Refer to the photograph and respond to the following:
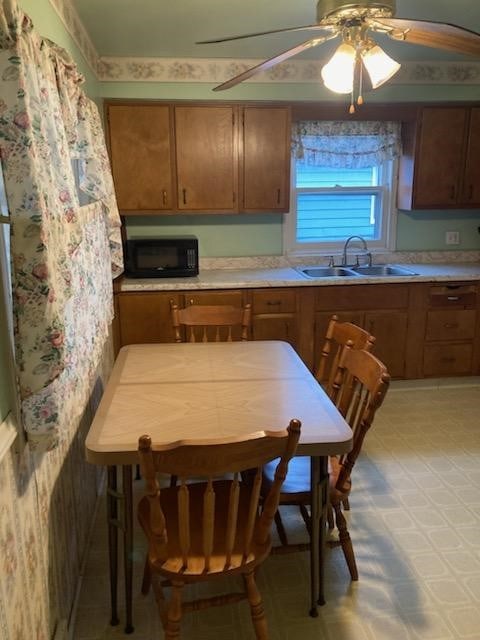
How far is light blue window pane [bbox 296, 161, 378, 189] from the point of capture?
413cm

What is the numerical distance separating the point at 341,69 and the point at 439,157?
2276 mm

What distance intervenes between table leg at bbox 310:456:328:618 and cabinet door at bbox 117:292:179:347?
6.35ft

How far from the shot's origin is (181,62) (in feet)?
11.8

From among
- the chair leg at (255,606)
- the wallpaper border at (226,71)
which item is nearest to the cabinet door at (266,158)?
the wallpaper border at (226,71)

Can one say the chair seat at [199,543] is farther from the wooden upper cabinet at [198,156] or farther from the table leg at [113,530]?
the wooden upper cabinet at [198,156]

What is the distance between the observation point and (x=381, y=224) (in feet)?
14.0

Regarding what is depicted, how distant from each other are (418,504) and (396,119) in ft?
9.18

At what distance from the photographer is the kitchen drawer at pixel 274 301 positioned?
3.59 meters

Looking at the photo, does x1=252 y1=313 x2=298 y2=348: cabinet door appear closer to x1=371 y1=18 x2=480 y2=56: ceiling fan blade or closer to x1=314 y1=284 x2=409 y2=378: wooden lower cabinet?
x1=314 y1=284 x2=409 y2=378: wooden lower cabinet

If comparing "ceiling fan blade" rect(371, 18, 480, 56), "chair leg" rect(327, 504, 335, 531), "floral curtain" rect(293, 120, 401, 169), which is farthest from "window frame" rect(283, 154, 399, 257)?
"chair leg" rect(327, 504, 335, 531)

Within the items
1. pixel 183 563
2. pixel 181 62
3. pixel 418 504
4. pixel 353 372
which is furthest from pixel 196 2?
pixel 418 504

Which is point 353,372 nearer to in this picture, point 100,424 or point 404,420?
point 100,424

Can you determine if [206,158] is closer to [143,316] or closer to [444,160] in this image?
[143,316]

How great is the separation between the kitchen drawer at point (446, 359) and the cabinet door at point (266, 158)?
1516 mm
